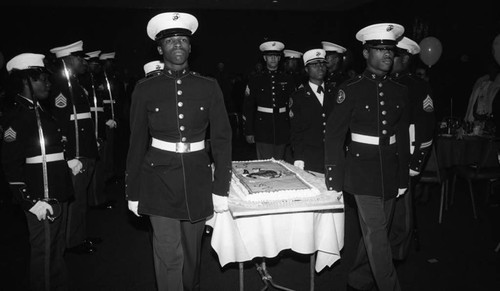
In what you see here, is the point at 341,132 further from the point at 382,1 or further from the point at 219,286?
the point at 382,1

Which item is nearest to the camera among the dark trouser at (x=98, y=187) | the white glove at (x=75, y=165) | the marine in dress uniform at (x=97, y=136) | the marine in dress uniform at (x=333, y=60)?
the white glove at (x=75, y=165)

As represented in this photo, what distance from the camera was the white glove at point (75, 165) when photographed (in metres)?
3.44

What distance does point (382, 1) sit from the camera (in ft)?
35.7

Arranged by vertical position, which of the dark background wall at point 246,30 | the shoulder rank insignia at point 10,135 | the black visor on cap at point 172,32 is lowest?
the shoulder rank insignia at point 10,135

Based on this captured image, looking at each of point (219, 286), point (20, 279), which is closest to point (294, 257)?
point (219, 286)

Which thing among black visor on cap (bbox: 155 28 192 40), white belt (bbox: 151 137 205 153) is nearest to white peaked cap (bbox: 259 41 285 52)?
black visor on cap (bbox: 155 28 192 40)

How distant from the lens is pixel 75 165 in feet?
11.4

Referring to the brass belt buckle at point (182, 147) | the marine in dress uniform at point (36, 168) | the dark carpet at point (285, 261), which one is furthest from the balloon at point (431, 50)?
the marine in dress uniform at point (36, 168)

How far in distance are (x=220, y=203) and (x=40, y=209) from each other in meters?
1.14

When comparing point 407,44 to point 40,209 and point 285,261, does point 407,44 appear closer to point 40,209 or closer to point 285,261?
point 285,261

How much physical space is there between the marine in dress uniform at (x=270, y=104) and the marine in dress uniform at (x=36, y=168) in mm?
2609

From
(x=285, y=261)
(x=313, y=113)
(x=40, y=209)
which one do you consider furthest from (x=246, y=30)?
(x=40, y=209)

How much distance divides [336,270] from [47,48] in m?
11.8

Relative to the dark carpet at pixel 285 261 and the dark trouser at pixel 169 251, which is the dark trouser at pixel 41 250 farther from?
the dark trouser at pixel 169 251
